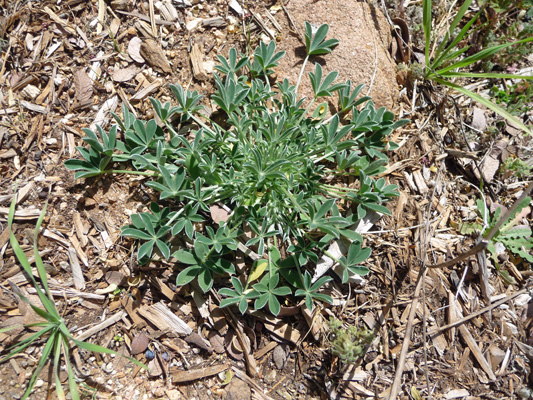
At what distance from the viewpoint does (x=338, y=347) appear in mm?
2457

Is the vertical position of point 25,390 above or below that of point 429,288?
below

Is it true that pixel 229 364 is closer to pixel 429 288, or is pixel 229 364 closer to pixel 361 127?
pixel 429 288

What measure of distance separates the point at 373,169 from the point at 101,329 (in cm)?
208

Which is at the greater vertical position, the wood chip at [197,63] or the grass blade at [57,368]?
the wood chip at [197,63]

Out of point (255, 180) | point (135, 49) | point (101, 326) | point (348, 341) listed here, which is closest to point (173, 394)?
point (101, 326)

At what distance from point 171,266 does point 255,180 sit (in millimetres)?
807

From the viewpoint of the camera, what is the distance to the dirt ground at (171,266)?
8.36 feet

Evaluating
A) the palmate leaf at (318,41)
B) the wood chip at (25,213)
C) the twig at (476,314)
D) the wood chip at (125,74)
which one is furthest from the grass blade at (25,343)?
the palmate leaf at (318,41)

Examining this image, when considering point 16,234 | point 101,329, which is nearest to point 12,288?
point 16,234

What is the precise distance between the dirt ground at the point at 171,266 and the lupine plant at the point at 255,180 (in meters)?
0.24

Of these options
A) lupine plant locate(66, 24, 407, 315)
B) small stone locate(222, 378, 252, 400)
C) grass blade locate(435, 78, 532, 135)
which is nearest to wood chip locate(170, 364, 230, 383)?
small stone locate(222, 378, 252, 400)

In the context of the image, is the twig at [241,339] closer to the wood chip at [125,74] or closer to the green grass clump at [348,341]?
the green grass clump at [348,341]

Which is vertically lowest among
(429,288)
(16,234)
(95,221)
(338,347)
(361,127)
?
(16,234)

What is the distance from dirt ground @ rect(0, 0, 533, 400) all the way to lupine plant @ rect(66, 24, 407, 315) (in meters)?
0.24
